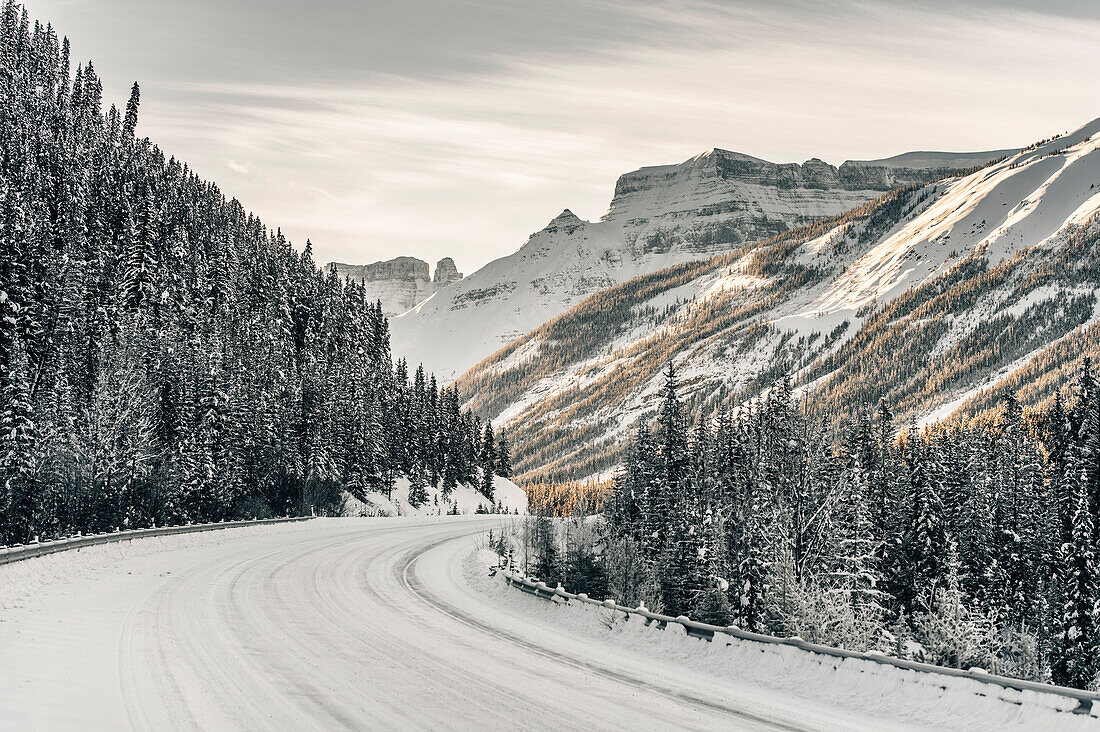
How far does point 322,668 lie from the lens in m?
13.0

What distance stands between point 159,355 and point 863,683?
5931 cm

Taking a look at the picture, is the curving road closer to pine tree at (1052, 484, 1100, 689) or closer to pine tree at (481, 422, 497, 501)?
pine tree at (1052, 484, 1100, 689)

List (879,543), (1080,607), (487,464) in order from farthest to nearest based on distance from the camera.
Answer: (487,464) → (879,543) → (1080,607)

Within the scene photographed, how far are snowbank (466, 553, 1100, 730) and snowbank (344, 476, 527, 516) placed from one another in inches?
2542

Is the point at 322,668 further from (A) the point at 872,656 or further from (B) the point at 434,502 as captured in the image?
(B) the point at 434,502

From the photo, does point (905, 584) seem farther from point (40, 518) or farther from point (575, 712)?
point (40, 518)

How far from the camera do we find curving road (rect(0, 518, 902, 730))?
10.2m

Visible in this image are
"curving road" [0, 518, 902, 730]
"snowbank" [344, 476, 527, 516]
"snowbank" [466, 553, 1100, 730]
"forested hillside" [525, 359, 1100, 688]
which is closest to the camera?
"snowbank" [466, 553, 1100, 730]

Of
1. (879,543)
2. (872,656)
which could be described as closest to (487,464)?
(879,543)

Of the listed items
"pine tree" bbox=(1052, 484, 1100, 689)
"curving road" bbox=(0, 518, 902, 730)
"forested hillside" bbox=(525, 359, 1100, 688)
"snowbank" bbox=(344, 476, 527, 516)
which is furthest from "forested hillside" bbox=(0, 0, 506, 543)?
"pine tree" bbox=(1052, 484, 1100, 689)

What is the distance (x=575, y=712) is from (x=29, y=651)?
9592 mm

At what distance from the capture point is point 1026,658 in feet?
132

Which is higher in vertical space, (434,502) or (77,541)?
(77,541)

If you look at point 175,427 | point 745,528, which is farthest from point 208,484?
point 745,528
